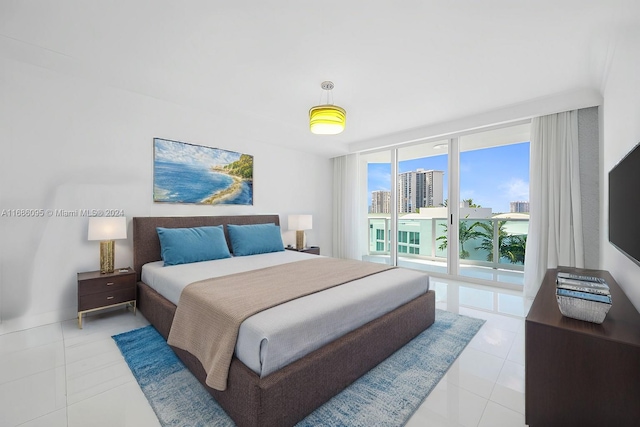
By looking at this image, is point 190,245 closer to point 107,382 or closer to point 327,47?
point 107,382

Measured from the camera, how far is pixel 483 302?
3.44 m

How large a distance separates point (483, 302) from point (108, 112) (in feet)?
16.4

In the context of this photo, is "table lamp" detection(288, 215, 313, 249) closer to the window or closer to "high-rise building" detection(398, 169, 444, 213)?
"high-rise building" detection(398, 169, 444, 213)

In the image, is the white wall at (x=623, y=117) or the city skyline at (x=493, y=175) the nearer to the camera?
the white wall at (x=623, y=117)

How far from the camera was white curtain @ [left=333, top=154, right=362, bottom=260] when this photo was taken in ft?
18.8

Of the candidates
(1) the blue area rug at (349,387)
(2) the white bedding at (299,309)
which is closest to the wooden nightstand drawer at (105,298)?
(2) the white bedding at (299,309)

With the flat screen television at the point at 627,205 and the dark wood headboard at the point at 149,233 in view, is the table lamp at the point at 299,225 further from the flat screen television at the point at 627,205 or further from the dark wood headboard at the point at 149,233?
the flat screen television at the point at 627,205

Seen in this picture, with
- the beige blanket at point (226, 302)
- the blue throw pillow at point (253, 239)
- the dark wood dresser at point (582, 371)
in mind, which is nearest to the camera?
the dark wood dresser at point (582, 371)

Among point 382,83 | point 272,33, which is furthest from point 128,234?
point 382,83

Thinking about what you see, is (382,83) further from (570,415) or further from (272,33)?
(570,415)

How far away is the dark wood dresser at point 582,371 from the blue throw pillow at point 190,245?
311cm

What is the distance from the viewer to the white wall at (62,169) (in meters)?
2.54

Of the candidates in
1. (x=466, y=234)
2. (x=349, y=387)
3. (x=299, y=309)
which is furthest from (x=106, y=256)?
(x=466, y=234)

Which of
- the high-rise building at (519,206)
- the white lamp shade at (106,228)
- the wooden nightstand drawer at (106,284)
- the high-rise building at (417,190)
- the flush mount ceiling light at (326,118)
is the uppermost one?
the flush mount ceiling light at (326,118)
